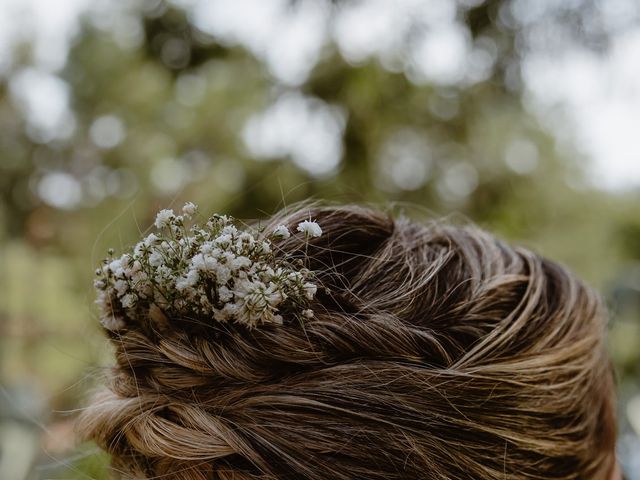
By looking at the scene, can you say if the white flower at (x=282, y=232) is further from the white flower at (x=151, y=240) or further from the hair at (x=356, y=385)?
the white flower at (x=151, y=240)

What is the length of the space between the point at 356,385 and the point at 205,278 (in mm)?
251

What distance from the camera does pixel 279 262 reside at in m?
0.90

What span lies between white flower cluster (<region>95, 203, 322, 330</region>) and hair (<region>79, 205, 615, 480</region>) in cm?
3

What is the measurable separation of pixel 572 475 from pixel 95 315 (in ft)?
2.84

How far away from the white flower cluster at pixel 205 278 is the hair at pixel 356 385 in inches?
1.2

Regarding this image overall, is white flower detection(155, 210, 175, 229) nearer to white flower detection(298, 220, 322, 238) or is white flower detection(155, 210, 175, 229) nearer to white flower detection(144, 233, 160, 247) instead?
white flower detection(144, 233, 160, 247)

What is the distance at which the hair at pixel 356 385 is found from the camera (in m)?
0.85

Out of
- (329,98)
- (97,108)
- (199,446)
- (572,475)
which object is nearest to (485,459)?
(572,475)

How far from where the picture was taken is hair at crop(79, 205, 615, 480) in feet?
2.79

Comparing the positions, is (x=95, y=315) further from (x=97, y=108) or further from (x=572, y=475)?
(x=97, y=108)

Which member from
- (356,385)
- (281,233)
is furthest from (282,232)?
(356,385)

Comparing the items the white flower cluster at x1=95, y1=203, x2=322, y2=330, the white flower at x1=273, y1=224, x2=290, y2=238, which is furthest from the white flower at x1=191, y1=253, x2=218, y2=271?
the white flower at x1=273, y1=224, x2=290, y2=238

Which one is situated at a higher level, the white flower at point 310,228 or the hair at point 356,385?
the white flower at point 310,228

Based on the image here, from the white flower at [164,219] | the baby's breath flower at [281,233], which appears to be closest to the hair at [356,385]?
the baby's breath flower at [281,233]
